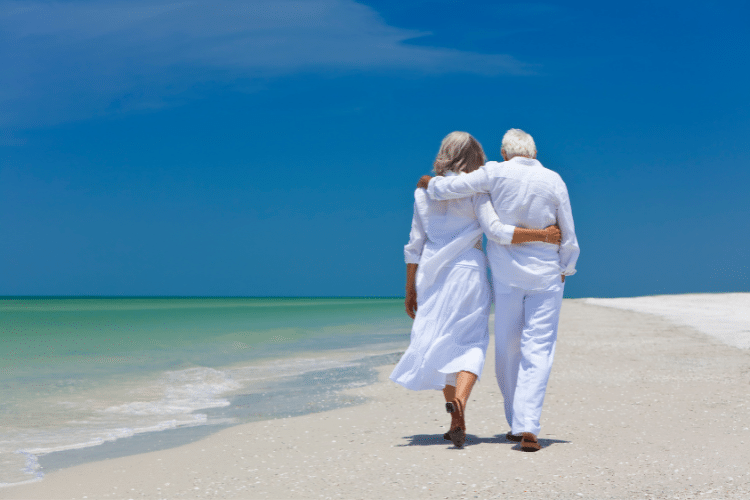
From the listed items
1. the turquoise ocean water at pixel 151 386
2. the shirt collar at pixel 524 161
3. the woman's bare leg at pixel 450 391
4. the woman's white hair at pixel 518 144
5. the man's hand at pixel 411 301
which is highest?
the woman's white hair at pixel 518 144

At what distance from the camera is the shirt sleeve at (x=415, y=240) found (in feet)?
13.6

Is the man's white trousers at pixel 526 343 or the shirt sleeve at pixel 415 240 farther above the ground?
the shirt sleeve at pixel 415 240

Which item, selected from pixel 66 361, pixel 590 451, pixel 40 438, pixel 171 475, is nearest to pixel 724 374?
pixel 590 451

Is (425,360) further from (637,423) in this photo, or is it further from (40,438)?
(40,438)

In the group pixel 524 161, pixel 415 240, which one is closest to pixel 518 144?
pixel 524 161

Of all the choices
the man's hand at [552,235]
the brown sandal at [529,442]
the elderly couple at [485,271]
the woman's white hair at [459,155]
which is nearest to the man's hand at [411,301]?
the elderly couple at [485,271]

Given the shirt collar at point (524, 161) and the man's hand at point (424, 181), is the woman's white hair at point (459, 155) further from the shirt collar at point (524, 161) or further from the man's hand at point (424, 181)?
the shirt collar at point (524, 161)

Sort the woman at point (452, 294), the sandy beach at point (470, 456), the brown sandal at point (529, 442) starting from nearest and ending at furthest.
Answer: the sandy beach at point (470, 456)
the brown sandal at point (529, 442)
the woman at point (452, 294)

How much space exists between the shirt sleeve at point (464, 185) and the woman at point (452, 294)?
9cm

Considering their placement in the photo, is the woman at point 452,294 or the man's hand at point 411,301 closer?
the woman at point 452,294

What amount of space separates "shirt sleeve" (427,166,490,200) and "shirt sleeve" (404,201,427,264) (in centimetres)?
28

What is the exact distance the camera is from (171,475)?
11.9 feet

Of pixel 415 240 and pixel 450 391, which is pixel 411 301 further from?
pixel 450 391

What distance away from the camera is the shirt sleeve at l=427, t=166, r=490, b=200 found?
152 inches
